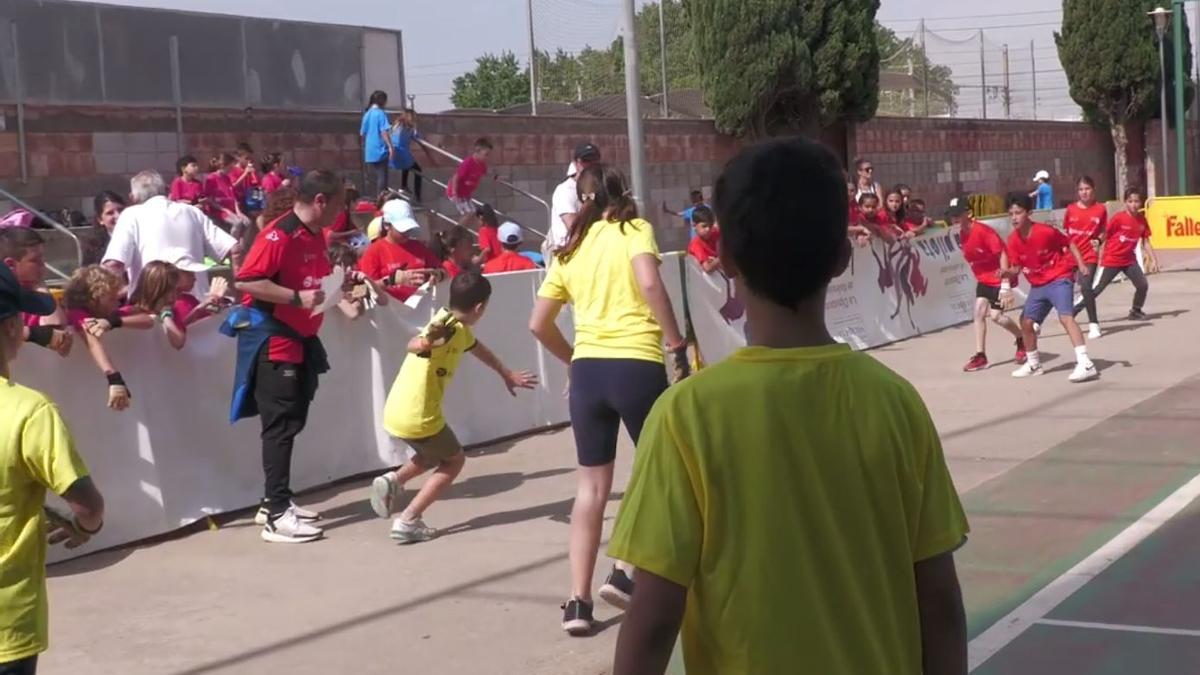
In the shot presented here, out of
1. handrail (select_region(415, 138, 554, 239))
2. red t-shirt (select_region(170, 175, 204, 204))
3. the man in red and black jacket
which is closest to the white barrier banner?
the man in red and black jacket

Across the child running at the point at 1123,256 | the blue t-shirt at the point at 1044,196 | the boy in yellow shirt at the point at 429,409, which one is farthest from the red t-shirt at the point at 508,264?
the blue t-shirt at the point at 1044,196

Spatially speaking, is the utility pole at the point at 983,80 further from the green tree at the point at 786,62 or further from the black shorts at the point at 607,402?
the black shorts at the point at 607,402

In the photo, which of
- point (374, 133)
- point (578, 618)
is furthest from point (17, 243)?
point (374, 133)

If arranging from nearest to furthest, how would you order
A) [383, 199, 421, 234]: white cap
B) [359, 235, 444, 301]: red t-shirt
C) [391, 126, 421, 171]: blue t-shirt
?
1. [359, 235, 444, 301]: red t-shirt
2. [383, 199, 421, 234]: white cap
3. [391, 126, 421, 171]: blue t-shirt

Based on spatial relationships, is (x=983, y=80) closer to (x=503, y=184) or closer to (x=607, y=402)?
(x=503, y=184)

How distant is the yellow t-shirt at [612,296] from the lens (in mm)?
6488

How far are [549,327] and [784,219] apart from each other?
177 inches

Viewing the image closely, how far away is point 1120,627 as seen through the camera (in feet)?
21.1

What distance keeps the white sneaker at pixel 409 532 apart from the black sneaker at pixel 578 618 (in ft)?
6.81

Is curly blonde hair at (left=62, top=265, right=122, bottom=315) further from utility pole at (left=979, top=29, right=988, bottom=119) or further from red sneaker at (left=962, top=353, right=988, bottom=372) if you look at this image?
utility pole at (left=979, top=29, right=988, bottom=119)

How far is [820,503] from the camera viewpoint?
97.9 inches

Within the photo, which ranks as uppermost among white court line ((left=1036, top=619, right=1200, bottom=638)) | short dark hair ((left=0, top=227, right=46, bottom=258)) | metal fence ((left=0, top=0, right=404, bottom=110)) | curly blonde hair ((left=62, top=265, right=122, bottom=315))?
metal fence ((left=0, top=0, right=404, bottom=110))

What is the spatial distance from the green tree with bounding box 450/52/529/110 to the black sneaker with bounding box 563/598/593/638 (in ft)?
273

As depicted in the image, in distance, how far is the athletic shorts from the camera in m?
14.1
